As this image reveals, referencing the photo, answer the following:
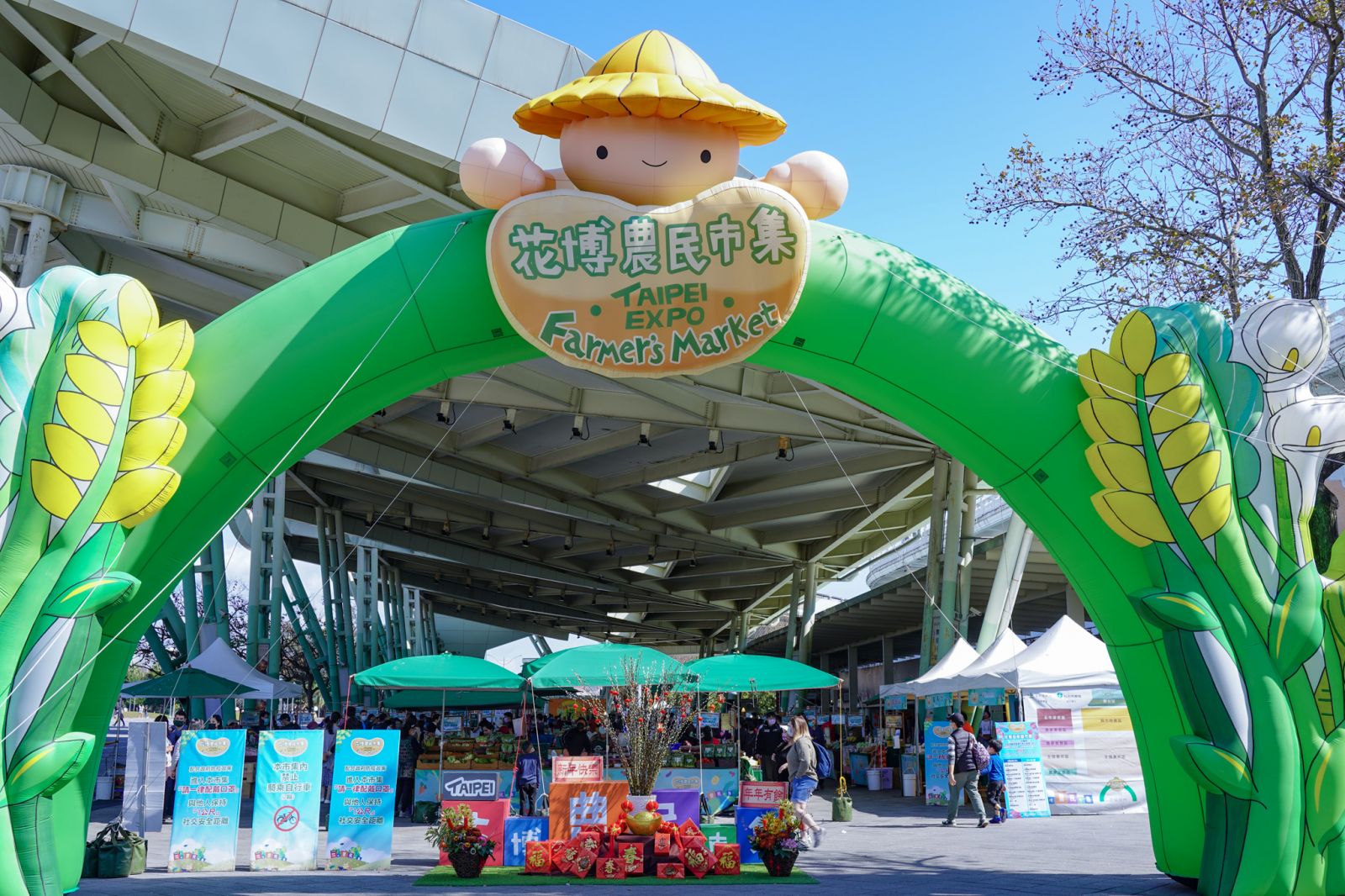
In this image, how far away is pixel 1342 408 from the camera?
8.46m

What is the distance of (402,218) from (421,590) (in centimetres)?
4864

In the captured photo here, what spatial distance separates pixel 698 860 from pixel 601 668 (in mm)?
4739

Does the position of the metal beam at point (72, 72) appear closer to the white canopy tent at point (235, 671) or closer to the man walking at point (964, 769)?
the white canopy tent at point (235, 671)

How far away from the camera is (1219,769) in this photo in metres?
7.93

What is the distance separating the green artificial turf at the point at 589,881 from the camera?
10.2 metres

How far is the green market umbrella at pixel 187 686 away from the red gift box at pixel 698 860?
11.6 metres

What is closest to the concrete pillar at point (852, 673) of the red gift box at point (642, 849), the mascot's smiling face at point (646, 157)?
the red gift box at point (642, 849)

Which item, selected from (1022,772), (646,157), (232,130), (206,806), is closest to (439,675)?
(206,806)

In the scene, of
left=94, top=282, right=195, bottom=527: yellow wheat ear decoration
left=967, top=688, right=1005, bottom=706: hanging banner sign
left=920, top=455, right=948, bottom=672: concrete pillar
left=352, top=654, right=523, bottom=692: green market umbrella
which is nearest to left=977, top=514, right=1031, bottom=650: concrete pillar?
left=920, top=455, right=948, bottom=672: concrete pillar

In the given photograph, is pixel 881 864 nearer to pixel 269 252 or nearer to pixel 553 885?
pixel 553 885

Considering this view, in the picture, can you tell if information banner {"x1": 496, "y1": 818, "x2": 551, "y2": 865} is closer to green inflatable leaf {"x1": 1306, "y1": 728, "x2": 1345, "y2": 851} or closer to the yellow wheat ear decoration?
the yellow wheat ear decoration

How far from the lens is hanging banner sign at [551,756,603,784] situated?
1120 centimetres

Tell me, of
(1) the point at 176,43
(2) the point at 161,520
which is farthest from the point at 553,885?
(1) the point at 176,43

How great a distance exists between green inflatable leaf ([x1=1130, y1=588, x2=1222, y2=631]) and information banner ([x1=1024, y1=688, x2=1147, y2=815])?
8825mm
